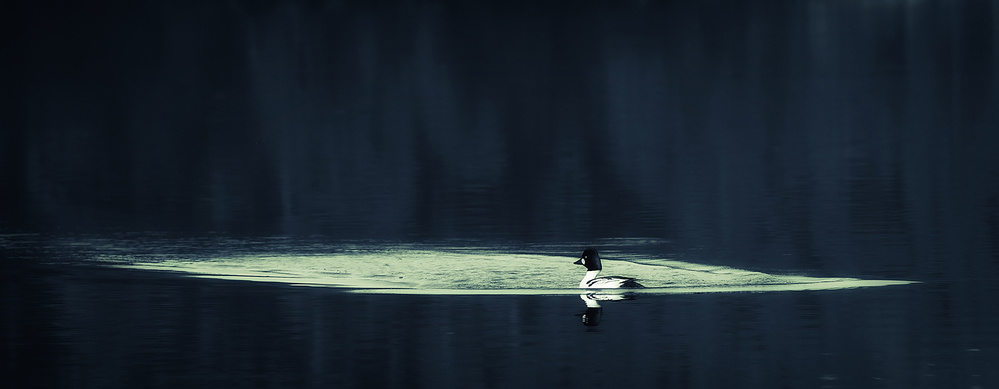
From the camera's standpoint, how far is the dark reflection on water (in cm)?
1645

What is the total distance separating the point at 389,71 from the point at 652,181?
60023 millimetres

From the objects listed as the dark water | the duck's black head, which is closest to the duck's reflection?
the dark water

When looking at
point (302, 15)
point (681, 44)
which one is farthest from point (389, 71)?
point (302, 15)

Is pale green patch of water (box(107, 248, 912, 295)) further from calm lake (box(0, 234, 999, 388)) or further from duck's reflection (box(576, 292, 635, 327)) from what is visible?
duck's reflection (box(576, 292, 635, 327))

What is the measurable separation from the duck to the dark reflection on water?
508mm

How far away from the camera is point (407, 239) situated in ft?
91.9

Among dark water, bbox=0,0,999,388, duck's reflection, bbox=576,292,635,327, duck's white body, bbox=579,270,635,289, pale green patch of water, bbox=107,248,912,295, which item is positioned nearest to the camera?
dark water, bbox=0,0,999,388

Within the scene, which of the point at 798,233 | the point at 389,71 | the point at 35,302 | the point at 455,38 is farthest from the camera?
the point at 455,38

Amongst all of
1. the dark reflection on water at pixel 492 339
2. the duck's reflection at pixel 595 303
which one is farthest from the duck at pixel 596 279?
the dark reflection on water at pixel 492 339

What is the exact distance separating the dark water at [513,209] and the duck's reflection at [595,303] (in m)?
0.27

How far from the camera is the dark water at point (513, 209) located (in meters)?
17.4

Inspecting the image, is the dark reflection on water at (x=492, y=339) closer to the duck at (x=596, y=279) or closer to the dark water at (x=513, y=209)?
the dark water at (x=513, y=209)

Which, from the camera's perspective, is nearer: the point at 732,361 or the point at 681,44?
the point at 732,361

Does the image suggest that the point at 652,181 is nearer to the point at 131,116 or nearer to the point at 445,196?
the point at 445,196
